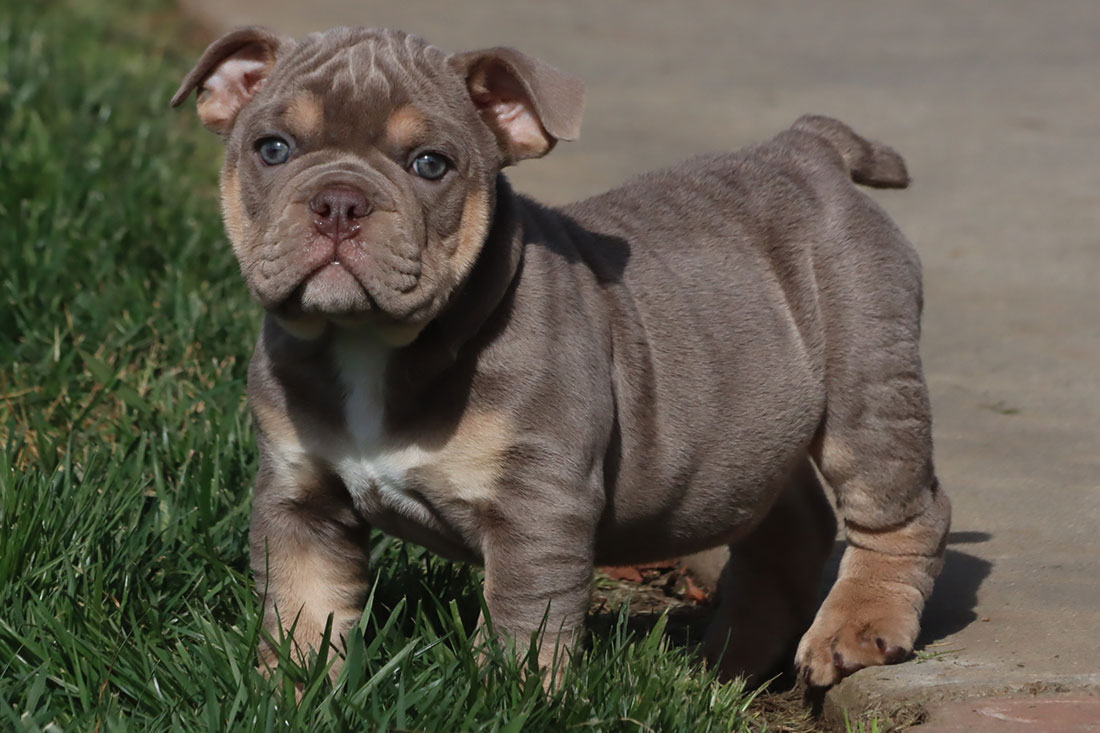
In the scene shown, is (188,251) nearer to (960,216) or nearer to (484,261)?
(484,261)

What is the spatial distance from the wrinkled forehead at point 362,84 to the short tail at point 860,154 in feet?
5.42

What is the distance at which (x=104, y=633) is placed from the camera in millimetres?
4379

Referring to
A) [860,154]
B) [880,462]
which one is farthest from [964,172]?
[880,462]

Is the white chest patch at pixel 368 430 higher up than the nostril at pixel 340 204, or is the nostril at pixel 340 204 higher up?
the nostril at pixel 340 204

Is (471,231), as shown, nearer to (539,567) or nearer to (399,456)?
(399,456)

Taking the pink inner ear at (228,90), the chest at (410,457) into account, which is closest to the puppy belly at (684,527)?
the chest at (410,457)

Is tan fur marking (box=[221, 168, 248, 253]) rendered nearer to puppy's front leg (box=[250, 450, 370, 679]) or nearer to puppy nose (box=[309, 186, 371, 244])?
puppy nose (box=[309, 186, 371, 244])

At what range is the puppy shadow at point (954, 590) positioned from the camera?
199 inches

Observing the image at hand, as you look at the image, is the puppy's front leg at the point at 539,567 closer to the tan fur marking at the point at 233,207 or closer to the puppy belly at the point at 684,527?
the puppy belly at the point at 684,527

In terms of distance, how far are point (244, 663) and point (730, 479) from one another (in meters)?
1.47

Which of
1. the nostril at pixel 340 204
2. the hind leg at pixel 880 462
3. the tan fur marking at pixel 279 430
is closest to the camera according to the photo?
the nostril at pixel 340 204

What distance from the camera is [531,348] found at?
13.4 ft

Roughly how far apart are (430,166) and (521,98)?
1.39 ft

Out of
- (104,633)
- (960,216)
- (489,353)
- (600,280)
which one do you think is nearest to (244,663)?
(104,633)
